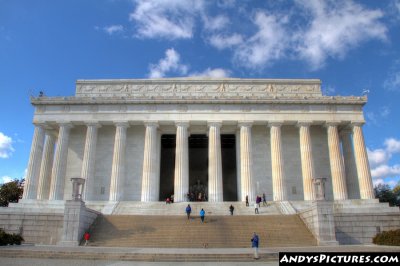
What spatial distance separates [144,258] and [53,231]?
49.5ft

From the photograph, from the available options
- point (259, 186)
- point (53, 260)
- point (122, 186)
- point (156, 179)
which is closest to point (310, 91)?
point (259, 186)

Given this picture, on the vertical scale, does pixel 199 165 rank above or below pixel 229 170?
above

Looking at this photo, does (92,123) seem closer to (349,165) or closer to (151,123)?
(151,123)

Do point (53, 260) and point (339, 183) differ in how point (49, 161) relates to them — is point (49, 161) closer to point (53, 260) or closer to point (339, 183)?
point (53, 260)

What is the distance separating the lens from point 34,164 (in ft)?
158

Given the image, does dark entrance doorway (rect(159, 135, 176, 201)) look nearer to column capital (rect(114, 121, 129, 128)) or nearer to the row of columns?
the row of columns

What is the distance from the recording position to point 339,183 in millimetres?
47625

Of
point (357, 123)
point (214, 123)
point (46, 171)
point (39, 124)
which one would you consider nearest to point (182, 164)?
point (214, 123)

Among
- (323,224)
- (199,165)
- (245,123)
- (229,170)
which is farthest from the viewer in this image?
(199,165)

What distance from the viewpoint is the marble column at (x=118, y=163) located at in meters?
46.8

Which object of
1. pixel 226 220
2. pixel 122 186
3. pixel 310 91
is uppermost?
pixel 310 91

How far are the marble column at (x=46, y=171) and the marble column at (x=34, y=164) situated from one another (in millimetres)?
557

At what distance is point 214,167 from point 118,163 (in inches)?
511

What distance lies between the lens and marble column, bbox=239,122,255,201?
153ft
